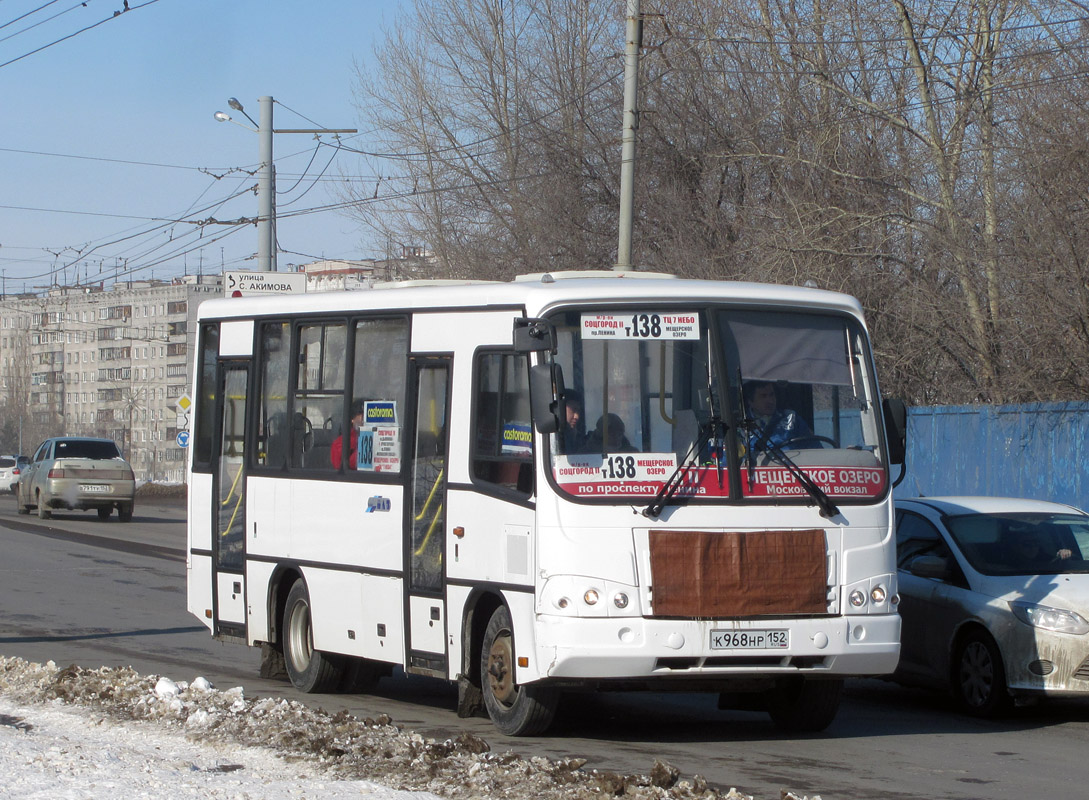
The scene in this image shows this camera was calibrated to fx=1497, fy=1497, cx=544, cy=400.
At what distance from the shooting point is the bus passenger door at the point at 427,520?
9.12 m

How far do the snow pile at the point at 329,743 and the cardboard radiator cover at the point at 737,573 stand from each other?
125 centimetres

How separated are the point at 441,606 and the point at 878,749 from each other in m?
2.69

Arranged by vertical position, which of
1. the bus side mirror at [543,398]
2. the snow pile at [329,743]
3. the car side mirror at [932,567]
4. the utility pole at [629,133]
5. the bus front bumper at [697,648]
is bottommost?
the snow pile at [329,743]

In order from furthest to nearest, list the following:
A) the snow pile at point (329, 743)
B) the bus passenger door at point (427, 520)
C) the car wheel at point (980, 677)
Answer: the car wheel at point (980, 677)
the bus passenger door at point (427, 520)
the snow pile at point (329, 743)

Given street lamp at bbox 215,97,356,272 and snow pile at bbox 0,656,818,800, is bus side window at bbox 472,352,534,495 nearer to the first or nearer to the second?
snow pile at bbox 0,656,818,800

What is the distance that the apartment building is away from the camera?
125688 mm

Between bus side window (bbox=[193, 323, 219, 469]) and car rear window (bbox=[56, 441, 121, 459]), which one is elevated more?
bus side window (bbox=[193, 323, 219, 469])

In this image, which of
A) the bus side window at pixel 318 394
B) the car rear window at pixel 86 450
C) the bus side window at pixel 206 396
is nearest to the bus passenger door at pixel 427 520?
the bus side window at pixel 318 394

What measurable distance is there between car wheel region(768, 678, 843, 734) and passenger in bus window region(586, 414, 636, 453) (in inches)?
73.8

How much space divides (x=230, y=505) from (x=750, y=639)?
485cm

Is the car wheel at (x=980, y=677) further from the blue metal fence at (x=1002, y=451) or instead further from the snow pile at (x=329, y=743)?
the blue metal fence at (x=1002, y=451)

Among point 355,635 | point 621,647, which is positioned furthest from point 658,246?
point 621,647

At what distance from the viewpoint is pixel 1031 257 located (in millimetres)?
17688

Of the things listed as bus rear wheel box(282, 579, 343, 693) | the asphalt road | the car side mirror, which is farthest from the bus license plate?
bus rear wheel box(282, 579, 343, 693)
